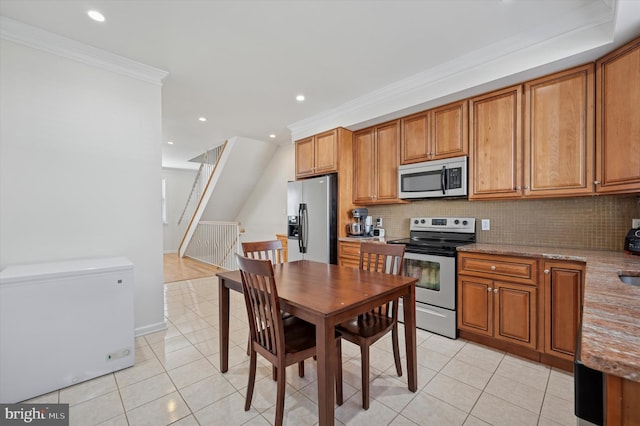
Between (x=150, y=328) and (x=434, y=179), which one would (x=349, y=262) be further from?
(x=150, y=328)

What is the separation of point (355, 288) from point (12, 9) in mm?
3176

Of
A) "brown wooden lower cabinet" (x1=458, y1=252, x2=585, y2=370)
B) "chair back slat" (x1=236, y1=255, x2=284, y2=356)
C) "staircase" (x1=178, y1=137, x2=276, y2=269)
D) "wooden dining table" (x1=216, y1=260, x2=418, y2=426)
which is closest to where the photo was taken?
"wooden dining table" (x1=216, y1=260, x2=418, y2=426)

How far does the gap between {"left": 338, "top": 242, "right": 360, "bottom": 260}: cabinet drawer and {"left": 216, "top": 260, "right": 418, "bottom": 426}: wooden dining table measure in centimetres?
113

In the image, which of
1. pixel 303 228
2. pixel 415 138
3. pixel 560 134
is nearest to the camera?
pixel 560 134

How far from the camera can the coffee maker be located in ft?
12.6

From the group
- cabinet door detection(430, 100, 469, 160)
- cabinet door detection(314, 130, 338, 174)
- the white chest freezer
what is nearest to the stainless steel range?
cabinet door detection(430, 100, 469, 160)

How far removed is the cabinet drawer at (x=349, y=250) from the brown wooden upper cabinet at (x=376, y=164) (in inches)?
26.0

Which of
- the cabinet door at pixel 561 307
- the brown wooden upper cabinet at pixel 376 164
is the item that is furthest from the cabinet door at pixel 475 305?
the brown wooden upper cabinet at pixel 376 164

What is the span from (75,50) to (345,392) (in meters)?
3.60

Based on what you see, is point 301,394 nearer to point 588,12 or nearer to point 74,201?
point 74,201

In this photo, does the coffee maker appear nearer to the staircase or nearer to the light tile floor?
the light tile floor

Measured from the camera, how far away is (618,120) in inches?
78.4

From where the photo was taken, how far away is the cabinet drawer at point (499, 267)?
7.50 feet

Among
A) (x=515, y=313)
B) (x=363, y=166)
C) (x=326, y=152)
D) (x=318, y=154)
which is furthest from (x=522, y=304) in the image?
(x=318, y=154)
